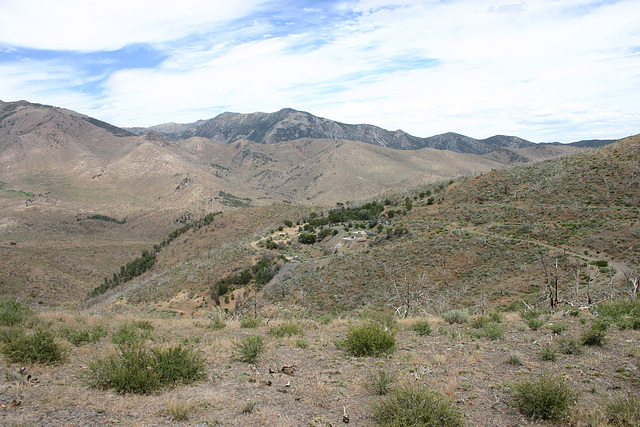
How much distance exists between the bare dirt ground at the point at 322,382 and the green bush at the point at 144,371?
0.19 meters

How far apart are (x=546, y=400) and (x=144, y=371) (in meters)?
5.99

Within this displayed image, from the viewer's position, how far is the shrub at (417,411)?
435cm

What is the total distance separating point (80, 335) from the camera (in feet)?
27.3

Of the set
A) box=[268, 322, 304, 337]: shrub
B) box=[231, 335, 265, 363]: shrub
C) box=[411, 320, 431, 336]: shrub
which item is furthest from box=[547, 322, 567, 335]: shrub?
box=[231, 335, 265, 363]: shrub

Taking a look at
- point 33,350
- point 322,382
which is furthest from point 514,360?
point 33,350

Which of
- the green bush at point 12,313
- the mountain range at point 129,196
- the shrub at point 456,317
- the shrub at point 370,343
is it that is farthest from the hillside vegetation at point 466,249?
the green bush at point 12,313

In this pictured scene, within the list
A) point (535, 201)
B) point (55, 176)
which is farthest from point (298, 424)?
point (55, 176)

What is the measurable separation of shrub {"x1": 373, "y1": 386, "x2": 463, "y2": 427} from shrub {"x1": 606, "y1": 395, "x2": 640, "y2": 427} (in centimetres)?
179

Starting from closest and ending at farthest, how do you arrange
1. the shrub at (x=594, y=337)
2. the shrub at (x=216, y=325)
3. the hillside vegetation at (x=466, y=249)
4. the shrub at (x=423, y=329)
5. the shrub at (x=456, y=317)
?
the shrub at (x=594, y=337)
the shrub at (x=423, y=329)
the shrub at (x=456, y=317)
the shrub at (x=216, y=325)
the hillside vegetation at (x=466, y=249)

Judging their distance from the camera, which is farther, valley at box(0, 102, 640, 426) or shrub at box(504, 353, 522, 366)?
shrub at box(504, 353, 522, 366)

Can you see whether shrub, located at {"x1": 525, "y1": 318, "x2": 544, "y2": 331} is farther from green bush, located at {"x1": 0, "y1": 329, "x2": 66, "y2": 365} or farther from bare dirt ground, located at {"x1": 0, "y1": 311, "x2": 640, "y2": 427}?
green bush, located at {"x1": 0, "y1": 329, "x2": 66, "y2": 365}

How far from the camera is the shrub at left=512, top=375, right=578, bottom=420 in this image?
4645 millimetres

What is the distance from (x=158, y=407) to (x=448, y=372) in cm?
492

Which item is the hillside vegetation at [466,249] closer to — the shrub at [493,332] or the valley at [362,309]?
the valley at [362,309]
